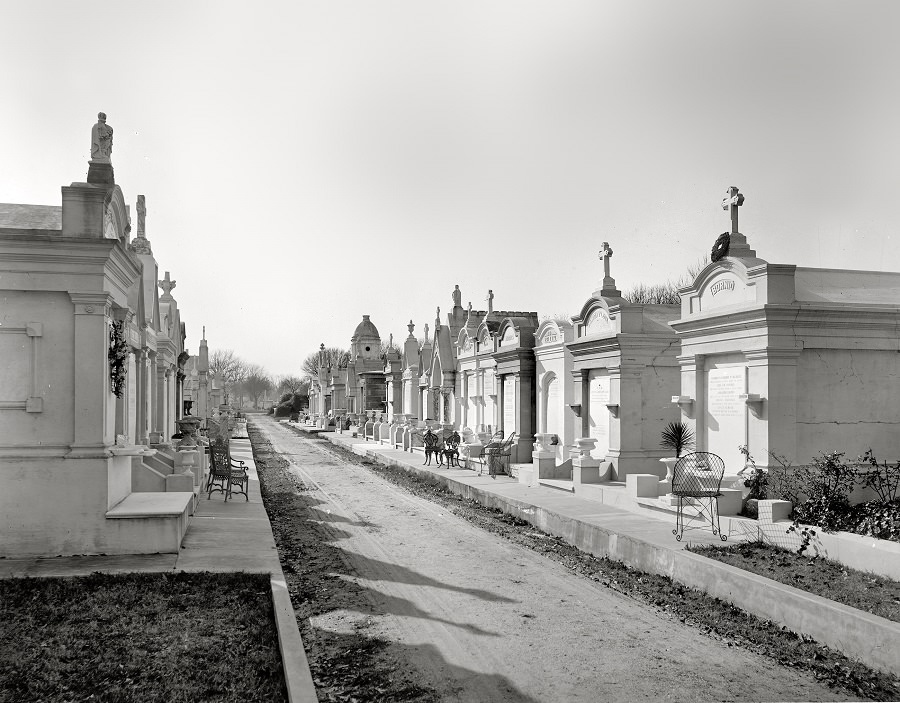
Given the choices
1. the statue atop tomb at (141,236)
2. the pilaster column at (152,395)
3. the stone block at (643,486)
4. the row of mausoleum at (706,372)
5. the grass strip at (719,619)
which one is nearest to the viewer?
the grass strip at (719,619)

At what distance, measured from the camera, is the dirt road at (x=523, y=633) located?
559 cm

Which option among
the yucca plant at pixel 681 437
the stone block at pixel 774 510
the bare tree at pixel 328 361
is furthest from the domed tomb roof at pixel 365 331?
the stone block at pixel 774 510

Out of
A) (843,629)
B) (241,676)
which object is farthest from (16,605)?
(843,629)

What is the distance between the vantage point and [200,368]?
48812 mm

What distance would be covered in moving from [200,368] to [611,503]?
1583 inches

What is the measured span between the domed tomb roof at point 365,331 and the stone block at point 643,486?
4827 cm

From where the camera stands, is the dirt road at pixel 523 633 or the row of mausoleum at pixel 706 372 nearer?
the dirt road at pixel 523 633

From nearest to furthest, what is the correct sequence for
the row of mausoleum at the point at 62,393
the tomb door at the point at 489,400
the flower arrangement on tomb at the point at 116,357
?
the row of mausoleum at the point at 62,393 < the flower arrangement on tomb at the point at 116,357 < the tomb door at the point at 489,400

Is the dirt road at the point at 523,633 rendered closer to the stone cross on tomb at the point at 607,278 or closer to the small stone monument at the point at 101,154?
the small stone monument at the point at 101,154

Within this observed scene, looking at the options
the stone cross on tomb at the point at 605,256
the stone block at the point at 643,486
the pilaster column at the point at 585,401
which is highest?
the stone cross on tomb at the point at 605,256

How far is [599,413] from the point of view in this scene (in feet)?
56.5

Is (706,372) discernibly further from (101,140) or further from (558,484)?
(101,140)

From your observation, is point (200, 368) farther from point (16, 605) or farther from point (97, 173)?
point (16, 605)

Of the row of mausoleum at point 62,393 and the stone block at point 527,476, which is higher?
the row of mausoleum at point 62,393
